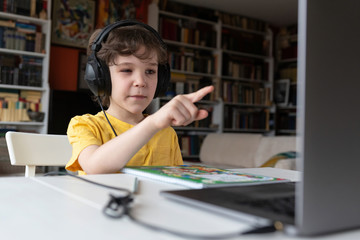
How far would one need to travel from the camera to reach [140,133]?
67 centimetres

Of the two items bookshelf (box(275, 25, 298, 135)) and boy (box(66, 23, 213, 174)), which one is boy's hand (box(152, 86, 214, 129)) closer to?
boy (box(66, 23, 213, 174))

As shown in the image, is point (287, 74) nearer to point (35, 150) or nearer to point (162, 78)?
point (162, 78)

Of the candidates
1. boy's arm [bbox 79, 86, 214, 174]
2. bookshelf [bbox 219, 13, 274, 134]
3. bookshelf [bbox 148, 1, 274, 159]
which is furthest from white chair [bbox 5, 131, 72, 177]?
bookshelf [bbox 219, 13, 274, 134]

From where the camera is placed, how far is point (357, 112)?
354mm

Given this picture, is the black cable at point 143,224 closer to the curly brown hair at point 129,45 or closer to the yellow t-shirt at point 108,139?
the yellow t-shirt at point 108,139

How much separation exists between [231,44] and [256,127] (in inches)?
50.8

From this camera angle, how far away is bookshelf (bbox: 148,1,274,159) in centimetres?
496

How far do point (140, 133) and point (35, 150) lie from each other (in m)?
0.61

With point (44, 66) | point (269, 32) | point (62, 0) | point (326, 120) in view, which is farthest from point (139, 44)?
point (269, 32)

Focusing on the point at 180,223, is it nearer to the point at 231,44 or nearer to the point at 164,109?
the point at 164,109

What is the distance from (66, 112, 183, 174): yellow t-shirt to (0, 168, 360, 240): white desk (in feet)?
1.25

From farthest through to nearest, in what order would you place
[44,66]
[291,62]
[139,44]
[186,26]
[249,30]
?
[291,62] → [249,30] → [186,26] → [44,66] → [139,44]

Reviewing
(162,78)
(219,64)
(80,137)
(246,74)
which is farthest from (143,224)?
(246,74)

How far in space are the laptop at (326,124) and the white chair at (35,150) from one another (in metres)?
0.89
